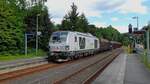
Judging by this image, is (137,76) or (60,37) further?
(60,37)

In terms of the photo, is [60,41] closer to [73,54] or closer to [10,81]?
[73,54]

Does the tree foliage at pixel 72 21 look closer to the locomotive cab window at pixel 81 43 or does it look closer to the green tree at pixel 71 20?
the green tree at pixel 71 20

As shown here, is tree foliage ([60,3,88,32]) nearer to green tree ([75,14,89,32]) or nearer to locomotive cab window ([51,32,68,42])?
green tree ([75,14,89,32])

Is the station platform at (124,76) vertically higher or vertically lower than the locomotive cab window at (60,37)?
lower

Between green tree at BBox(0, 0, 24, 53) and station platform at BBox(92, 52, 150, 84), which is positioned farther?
green tree at BBox(0, 0, 24, 53)

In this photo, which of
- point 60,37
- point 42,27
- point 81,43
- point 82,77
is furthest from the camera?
point 42,27

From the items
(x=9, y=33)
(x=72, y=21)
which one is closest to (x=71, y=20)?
(x=72, y=21)

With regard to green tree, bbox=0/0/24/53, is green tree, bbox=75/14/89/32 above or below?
above

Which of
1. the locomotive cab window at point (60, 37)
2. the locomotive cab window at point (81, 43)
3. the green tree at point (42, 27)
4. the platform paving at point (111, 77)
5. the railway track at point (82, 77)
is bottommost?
the railway track at point (82, 77)

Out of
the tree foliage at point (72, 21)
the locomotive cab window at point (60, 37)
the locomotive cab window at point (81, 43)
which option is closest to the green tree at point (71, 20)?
the tree foliage at point (72, 21)

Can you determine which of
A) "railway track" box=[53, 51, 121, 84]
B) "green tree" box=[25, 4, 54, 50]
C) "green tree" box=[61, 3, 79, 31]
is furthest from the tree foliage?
"railway track" box=[53, 51, 121, 84]

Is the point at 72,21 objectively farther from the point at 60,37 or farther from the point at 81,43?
the point at 60,37

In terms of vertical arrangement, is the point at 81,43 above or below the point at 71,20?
below

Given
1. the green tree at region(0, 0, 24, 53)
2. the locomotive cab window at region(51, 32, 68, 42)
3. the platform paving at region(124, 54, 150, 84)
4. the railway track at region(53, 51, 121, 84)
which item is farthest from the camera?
the green tree at region(0, 0, 24, 53)
